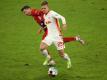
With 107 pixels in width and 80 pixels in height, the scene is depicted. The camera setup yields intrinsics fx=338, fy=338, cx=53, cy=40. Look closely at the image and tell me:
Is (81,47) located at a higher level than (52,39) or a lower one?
lower

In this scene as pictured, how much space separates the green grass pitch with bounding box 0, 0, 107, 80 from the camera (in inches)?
518

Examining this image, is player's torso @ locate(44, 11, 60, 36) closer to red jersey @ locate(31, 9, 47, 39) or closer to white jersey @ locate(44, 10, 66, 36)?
white jersey @ locate(44, 10, 66, 36)

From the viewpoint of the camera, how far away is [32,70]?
1354 centimetres

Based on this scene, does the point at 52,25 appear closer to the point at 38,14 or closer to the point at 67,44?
the point at 38,14

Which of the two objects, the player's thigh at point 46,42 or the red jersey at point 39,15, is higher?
the red jersey at point 39,15

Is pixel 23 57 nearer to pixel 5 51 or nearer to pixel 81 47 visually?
pixel 5 51

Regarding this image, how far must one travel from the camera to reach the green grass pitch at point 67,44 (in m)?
13.1

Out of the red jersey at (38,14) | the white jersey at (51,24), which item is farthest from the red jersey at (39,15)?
the white jersey at (51,24)

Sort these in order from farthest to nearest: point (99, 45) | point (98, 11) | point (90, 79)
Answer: point (98, 11) < point (99, 45) < point (90, 79)

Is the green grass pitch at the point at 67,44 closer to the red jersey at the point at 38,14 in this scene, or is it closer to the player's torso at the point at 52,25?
the player's torso at the point at 52,25

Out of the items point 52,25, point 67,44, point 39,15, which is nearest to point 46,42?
point 52,25

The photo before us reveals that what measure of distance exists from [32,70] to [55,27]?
2.05 metres

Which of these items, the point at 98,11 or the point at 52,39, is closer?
the point at 52,39

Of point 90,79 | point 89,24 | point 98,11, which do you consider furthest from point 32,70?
point 98,11
